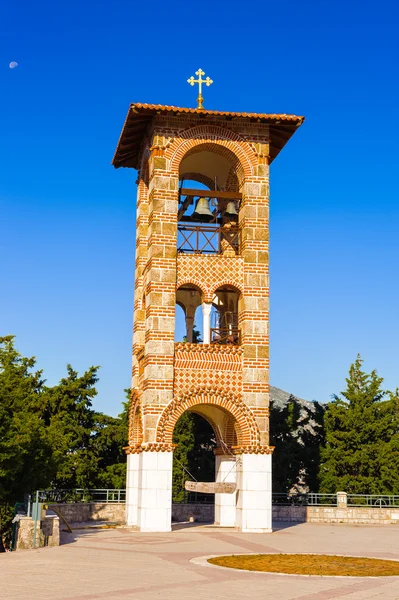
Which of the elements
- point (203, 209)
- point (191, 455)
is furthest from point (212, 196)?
point (191, 455)

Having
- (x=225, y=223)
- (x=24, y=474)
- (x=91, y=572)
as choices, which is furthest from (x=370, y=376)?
(x=91, y=572)

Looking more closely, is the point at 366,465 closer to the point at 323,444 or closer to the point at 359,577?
the point at 323,444

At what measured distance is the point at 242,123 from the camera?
97.1ft

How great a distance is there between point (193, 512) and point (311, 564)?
1642 centimetres

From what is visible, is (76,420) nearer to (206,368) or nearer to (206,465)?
(206,465)

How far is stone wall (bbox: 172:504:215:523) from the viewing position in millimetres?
32875

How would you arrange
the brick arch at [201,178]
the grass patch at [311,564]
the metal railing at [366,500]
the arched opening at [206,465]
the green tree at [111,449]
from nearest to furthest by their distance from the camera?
1. the grass patch at [311,564]
2. the arched opening at [206,465]
3. the brick arch at [201,178]
4. the metal railing at [366,500]
5. the green tree at [111,449]

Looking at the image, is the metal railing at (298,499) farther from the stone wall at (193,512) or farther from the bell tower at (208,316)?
the bell tower at (208,316)

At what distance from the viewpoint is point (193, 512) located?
3306 centimetres

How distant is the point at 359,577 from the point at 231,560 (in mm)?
3709

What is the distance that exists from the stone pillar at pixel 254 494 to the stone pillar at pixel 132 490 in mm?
4335

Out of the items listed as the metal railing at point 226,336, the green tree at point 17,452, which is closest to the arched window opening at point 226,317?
the metal railing at point 226,336

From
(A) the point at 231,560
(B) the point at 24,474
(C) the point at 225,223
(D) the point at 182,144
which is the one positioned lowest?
(A) the point at 231,560

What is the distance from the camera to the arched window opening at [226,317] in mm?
29891
